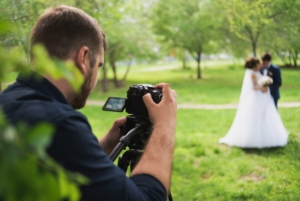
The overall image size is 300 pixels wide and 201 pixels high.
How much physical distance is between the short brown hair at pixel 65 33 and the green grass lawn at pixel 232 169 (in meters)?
2.43

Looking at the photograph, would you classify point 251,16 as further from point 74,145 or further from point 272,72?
point 74,145

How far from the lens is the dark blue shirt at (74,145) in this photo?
683 millimetres

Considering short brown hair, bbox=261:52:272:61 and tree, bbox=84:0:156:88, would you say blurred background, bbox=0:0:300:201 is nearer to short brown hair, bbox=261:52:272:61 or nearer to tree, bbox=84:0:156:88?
short brown hair, bbox=261:52:272:61

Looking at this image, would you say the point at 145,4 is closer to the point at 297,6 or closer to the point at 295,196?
the point at 297,6

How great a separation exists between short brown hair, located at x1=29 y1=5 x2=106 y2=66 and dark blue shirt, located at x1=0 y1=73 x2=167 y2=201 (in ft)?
0.49

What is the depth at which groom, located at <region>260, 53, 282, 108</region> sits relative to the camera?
4539mm

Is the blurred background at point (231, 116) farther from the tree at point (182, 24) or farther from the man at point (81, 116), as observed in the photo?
the tree at point (182, 24)

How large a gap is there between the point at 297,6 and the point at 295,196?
1898 mm

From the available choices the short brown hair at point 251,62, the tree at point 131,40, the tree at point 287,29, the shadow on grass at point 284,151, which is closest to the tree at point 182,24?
the tree at point 131,40

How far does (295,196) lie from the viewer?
2670 mm

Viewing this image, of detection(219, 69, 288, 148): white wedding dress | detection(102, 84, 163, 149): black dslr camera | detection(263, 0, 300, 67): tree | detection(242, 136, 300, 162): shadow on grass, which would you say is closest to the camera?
detection(102, 84, 163, 149): black dslr camera

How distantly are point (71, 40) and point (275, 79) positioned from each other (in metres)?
4.23

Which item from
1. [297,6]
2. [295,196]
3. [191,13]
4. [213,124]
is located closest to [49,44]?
[295,196]

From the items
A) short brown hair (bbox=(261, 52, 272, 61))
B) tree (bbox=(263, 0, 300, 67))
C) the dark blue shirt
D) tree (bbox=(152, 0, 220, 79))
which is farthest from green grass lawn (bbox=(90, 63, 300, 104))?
the dark blue shirt
